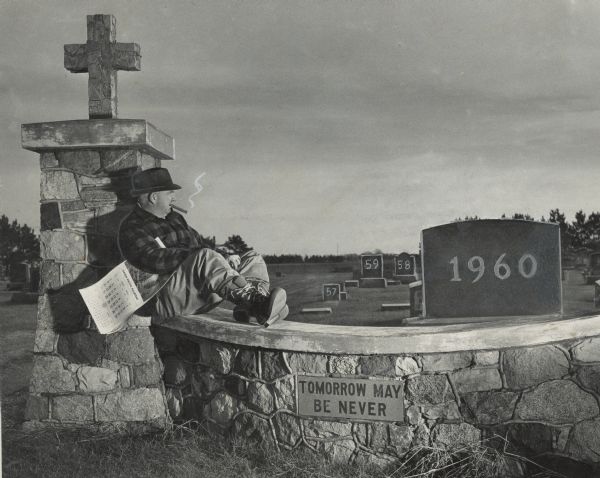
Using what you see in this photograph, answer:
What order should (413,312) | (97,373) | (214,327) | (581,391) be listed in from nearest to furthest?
(581,391), (214,327), (97,373), (413,312)

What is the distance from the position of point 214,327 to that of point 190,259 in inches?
17.7

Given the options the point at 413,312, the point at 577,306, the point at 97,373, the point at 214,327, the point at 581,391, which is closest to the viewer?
the point at 581,391

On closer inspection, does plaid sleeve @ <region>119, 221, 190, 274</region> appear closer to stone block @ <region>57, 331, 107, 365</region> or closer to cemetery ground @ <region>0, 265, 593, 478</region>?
stone block @ <region>57, 331, 107, 365</region>

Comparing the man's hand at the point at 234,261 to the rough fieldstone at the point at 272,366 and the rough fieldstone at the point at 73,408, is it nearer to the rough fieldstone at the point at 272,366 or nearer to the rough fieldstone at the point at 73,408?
the rough fieldstone at the point at 272,366

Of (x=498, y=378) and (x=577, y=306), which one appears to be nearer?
(x=498, y=378)

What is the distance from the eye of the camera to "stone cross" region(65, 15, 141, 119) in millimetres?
4227

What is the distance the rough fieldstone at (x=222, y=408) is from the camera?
3963 millimetres

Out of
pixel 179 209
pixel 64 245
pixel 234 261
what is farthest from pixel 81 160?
pixel 234 261

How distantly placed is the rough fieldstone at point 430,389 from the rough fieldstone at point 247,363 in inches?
35.7

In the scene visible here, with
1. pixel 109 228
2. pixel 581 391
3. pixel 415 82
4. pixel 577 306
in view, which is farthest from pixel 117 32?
pixel 577 306

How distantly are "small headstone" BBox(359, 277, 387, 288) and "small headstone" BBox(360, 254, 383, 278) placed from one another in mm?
134

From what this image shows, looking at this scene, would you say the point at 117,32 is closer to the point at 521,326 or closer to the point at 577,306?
the point at 521,326

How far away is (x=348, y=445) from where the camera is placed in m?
3.69

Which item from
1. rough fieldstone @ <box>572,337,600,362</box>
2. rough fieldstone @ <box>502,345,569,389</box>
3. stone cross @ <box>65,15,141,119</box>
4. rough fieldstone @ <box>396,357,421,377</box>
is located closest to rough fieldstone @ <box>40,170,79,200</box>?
stone cross @ <box>65,15,141,119</box>
